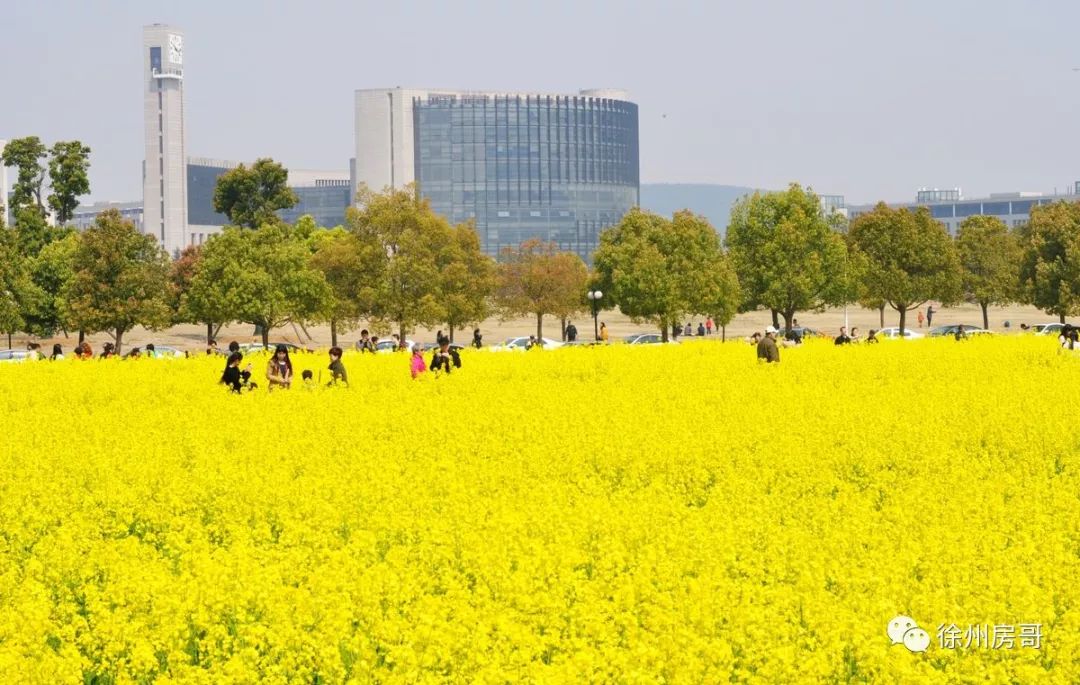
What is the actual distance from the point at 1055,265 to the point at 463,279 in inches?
1189

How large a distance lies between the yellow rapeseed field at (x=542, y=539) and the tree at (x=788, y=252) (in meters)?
36.1

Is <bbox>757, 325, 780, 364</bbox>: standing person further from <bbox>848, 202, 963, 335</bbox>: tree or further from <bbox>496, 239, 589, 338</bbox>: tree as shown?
<bbox>496, 239, 589, 338</bbox>: tree

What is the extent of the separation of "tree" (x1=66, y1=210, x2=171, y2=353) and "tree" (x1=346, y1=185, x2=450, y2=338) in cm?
909

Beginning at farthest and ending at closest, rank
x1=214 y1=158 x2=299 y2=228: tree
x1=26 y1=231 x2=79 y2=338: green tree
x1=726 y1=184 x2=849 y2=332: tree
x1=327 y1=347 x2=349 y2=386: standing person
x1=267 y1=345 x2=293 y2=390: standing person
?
x1=214 y1=158 x2=299 y2=228: tree, x1=26 y1=231 x2=79 y2=338: green tree, x1=726 y1=184 x2=849 y2=332: tree, x1=327 y1=347 x2=349 y2=386: standing person, x1=267 y1=345 x2=293 y2=390: standing person

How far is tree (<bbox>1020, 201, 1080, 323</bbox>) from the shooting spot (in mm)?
67312

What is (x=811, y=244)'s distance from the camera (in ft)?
204

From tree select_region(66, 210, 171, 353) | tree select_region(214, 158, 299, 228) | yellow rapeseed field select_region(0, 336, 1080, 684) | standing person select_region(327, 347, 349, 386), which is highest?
tree select_region(214, 158, 299, 228)

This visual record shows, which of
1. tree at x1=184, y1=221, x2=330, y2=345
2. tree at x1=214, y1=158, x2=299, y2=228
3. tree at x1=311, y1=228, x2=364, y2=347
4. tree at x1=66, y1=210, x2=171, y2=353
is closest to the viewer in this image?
tree at x1=311, y1=228, x2=364, y2=347

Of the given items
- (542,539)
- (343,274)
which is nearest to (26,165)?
(343,274)

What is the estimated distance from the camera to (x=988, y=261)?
265 feet

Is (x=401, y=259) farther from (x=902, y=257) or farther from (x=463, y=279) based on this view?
(x=902, y=257)

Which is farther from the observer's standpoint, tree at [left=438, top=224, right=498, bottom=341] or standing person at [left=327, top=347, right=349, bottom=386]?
tree at [left=438, top=224, right=498, bottom=341]

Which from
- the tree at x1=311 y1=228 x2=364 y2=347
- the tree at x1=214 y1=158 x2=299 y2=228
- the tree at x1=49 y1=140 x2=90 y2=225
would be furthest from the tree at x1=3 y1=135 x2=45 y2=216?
the tree at x1=311 y1=228 x2=364 y2=347

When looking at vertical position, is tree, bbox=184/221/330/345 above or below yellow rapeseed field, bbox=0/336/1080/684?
above
